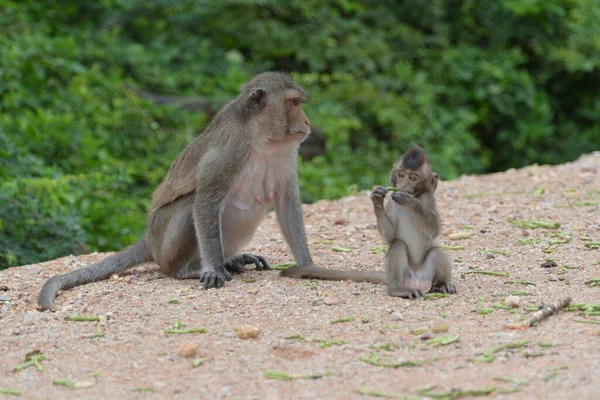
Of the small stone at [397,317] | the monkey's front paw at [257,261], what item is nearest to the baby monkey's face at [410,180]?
the small stone at [397,317]

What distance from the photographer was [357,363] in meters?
4.70

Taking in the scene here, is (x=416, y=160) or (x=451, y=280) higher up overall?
(x=416, y=160)

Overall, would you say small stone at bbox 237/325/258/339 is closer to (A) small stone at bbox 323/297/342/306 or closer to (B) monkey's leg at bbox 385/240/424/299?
(A) small stone at bbox 323/297/342/306

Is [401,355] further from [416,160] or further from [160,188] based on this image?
[160,188]

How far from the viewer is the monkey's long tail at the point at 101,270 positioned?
6355 mm

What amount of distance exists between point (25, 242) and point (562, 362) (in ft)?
17.5

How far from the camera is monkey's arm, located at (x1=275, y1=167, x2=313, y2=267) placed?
6.79 meters

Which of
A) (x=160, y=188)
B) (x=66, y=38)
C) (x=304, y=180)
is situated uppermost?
(x=66, y=38)

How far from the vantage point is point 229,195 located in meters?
6.68

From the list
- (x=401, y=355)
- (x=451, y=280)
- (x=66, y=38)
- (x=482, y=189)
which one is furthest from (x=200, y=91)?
(x=401, y=355)

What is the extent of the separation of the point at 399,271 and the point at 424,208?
0.43 m

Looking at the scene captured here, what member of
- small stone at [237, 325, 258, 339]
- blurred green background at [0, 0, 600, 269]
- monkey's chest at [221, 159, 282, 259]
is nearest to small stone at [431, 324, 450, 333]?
small stone at [237, 325, 258, 339]

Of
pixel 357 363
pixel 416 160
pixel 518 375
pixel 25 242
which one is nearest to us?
pixel 518 375

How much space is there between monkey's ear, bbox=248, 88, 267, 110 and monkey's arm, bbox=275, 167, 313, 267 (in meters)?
0.57
